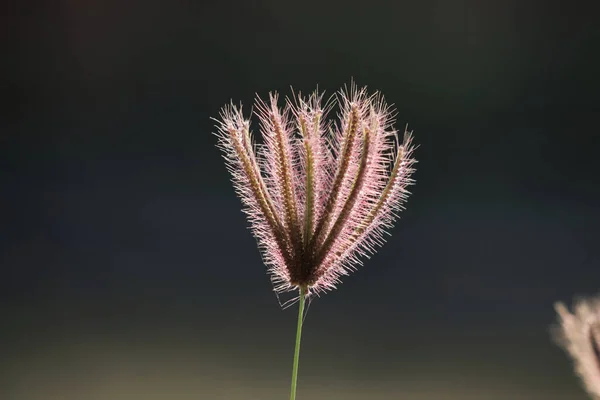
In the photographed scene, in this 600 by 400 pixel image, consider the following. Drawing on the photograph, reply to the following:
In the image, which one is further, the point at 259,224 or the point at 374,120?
the point at 259,224
